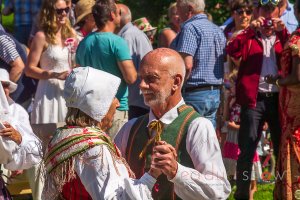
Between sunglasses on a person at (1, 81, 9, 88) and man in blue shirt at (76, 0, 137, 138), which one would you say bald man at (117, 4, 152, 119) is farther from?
sunglasses on a person at (1, 81, 9, 88)

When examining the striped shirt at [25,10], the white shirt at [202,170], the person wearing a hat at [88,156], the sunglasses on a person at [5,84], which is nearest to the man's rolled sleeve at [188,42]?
the sunglasses on a person at [5,84]

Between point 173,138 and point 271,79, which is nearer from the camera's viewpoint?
point 173,138

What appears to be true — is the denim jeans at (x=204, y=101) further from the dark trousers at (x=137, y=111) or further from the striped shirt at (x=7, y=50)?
the striped shirt at (x=7, y=50)

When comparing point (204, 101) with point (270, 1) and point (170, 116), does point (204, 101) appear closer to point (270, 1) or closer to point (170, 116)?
point (270, 1)

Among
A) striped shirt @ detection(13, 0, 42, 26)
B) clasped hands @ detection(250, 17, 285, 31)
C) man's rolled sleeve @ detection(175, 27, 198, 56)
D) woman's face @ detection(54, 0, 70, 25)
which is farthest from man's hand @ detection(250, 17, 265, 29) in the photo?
striped shirt @ detection(13, 0, 42, 26)

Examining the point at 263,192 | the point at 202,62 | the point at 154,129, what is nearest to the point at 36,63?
the point at 202,62

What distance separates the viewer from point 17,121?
5.58 metres

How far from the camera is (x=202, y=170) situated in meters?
4.34

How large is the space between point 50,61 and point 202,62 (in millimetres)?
1406

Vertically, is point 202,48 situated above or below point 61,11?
below

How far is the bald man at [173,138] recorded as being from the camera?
429cm

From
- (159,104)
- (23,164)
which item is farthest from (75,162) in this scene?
(23,164)

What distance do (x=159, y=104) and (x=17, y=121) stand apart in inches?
53.9

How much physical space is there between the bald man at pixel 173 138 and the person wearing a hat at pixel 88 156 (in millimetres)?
216
